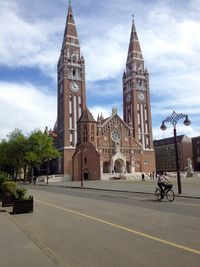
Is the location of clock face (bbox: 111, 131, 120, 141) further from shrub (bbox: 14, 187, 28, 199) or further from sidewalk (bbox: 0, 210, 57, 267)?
sidewalk (bbox: 0, 210, 57, 267)

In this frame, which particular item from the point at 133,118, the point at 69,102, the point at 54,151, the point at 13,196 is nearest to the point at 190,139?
the point at 133,118

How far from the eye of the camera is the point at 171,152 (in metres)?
127

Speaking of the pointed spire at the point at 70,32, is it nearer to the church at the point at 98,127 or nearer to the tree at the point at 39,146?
the church at the point at 98,127

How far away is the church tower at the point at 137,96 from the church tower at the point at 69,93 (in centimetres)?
1627

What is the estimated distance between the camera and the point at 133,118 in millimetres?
95750

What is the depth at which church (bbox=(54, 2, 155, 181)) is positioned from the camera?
80688 millimetres

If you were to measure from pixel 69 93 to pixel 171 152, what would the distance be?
5623 cm

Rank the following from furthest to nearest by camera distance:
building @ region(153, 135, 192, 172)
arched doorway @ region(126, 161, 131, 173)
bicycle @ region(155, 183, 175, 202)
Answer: building @ region(153, 135, 192, 172)
arched doorway @ region(126, 161, 131, 173)
bicycle @ region(155, 183, 175, 202)

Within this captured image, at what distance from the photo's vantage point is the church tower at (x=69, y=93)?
84.3 m

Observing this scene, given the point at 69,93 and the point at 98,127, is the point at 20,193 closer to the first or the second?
the point at 98,127

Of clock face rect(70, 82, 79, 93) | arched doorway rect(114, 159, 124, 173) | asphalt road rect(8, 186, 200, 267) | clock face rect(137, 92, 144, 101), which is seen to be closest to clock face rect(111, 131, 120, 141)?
arched doorway rect(114, 159, 124, 173)

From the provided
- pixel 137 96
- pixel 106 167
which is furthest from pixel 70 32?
pixel 106 167

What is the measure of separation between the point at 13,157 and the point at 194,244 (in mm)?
66005

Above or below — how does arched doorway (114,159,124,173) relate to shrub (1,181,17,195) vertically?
above
